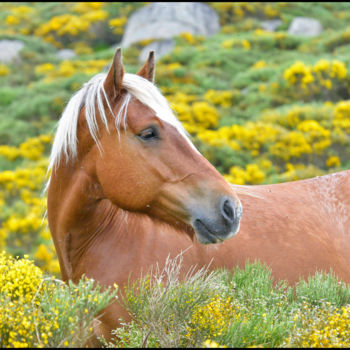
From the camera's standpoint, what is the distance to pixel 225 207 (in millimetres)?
2176

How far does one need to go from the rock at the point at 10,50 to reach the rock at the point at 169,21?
170 inches

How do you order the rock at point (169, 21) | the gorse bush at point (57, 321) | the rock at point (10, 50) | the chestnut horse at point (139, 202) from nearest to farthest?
the gorse bush at point (57, 321) → the chestnut horse at point (139, 202) → the rock at point (10, 50) → the rock at point (169, 21)

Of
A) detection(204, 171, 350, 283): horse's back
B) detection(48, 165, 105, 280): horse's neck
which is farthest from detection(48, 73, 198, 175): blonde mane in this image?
detection(204, 171, 350, 283): horse's back

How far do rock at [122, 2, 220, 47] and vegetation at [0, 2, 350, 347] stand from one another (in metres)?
0.76

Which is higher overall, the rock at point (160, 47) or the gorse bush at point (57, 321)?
the gorse bush at point (57, 321)

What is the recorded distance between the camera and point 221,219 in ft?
7.14

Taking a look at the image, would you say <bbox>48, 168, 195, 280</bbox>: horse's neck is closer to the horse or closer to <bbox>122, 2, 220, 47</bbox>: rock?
the horse

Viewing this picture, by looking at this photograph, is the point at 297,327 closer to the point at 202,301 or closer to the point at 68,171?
the point at 202,301

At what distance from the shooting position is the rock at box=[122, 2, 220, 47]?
19.4 m

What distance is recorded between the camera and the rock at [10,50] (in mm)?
18375

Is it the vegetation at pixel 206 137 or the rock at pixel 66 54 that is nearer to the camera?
the vegetation at pixel 206 137

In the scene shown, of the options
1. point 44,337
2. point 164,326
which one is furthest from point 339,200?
point 44,337

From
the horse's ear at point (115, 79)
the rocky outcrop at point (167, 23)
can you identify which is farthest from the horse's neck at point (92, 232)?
the rocky outcrop at point (167, 23)

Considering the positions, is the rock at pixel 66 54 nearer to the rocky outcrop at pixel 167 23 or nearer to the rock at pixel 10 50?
the rock at pixel 10 50
